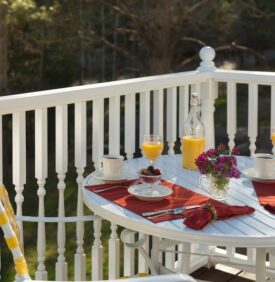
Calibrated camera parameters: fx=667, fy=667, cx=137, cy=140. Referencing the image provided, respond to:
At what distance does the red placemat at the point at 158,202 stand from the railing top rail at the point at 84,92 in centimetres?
48

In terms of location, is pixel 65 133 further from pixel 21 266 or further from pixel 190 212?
pixel 21 266

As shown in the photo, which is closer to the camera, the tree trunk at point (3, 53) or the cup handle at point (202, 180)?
the cup handle at point (202, 180)

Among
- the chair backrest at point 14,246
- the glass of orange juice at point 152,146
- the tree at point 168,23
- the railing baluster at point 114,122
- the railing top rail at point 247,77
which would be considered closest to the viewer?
the chair backrest at point 14,246

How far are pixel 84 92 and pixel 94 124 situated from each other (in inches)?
8.9

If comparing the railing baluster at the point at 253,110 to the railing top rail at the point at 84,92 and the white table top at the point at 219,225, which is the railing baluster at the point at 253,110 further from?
the white table top at the point at 219,225

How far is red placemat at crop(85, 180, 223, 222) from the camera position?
7.74 feet

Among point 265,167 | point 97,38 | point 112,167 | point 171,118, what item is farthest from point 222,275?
point 97,38

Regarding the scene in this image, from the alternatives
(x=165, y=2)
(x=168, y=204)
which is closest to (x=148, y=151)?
(x=168, y=204)

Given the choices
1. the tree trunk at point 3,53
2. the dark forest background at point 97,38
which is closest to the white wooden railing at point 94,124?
the tree trunk at point 3,53

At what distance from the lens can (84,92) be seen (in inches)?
121

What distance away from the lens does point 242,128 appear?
40.6 feet

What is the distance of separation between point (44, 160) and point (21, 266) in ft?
3.48

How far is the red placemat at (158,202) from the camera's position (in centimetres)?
236

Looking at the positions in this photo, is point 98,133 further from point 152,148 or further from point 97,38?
point 97,38
